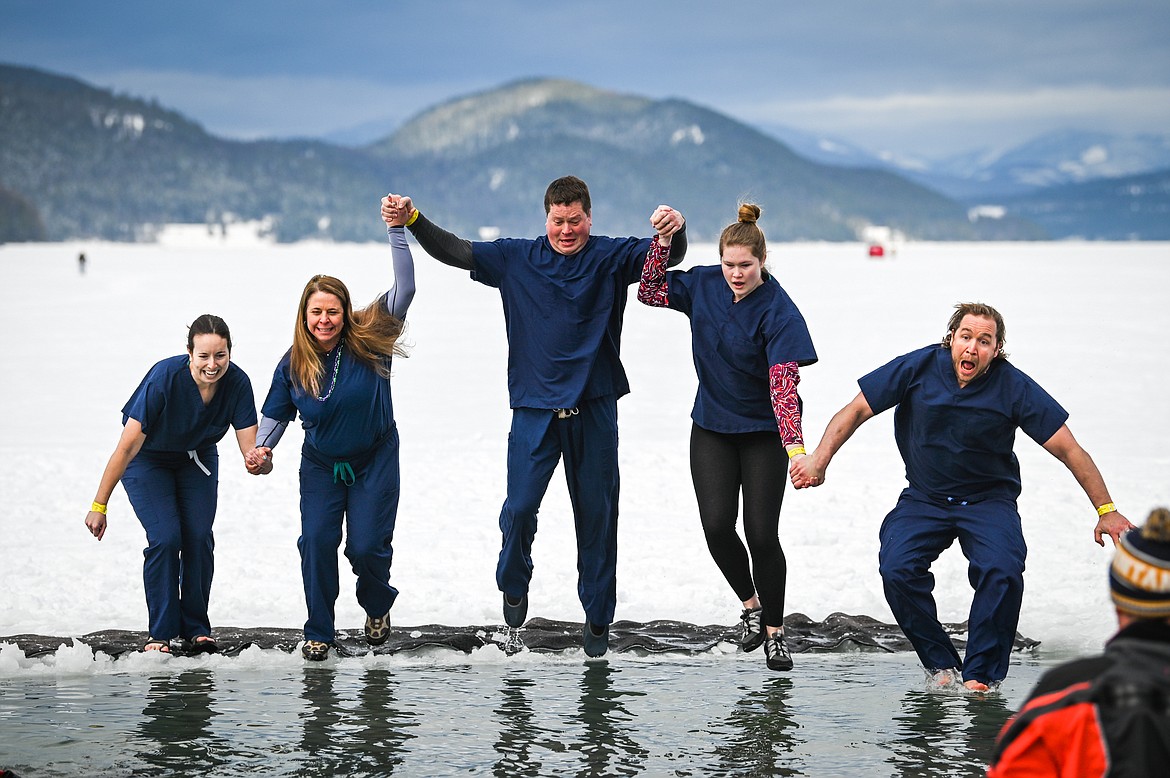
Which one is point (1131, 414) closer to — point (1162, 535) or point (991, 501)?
point (991, 501)

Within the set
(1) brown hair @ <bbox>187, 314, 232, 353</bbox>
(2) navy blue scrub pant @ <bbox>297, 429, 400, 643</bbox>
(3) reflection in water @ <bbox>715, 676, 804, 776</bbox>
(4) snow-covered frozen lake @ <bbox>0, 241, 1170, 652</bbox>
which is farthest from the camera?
(4) snow-covered frozen lake @ <bbox>0, 241, 1170, 652</bbox>

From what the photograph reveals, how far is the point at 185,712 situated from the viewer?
5.50 metres

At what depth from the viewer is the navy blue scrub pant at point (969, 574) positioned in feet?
18.2

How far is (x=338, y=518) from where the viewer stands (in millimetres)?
6266

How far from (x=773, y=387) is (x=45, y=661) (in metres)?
3.34

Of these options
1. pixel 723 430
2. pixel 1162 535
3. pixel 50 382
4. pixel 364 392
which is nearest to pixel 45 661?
pixel 364 392

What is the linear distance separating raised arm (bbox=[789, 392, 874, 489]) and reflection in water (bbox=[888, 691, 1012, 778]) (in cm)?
98

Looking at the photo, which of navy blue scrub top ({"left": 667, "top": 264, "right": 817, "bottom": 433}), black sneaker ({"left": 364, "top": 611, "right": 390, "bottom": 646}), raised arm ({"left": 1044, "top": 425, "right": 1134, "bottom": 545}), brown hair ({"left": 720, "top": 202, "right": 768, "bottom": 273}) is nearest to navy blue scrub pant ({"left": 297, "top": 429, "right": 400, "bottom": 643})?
black sneaker ({"left": 364, "top": 611, "right": 390, "bottom": 646})

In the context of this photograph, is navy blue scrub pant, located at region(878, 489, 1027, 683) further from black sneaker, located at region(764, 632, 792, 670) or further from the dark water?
black sneaker, located at region(764, 632, 792, 670)

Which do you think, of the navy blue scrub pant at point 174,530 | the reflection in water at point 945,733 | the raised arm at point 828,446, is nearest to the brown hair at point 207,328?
the navy blue scrub pant at point 174,530

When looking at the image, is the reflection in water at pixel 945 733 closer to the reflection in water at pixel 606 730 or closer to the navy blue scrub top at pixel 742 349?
the reflection in water at pixel 606 730

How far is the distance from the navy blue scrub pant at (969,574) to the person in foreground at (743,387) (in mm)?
560

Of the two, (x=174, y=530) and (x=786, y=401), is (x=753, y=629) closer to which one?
(x=786, y=401)

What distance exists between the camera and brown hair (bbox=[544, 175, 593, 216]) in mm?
6117
